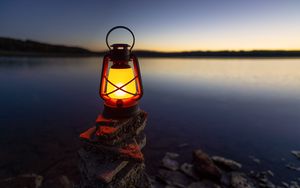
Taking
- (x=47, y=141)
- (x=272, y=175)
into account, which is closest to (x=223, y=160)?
(x=272, y=175)

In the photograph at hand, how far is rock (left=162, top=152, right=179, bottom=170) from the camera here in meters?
6.14

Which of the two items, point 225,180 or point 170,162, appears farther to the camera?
point 170,162

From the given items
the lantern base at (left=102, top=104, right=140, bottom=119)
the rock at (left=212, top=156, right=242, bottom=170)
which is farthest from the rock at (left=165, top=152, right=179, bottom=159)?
the lantern base at (left=102, top=104, right=140, bottom=119)

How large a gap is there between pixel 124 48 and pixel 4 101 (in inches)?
652

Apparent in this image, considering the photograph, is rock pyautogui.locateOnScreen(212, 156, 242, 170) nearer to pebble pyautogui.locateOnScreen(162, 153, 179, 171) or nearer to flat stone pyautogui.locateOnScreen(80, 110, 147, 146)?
pebble pyautogui.locateOnScreen(162, 153, 179, 171)

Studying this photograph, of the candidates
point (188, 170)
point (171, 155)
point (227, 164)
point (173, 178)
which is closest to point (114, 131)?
point (173, 178)

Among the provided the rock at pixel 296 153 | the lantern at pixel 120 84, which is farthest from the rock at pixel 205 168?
the lantern at pixel 120 84

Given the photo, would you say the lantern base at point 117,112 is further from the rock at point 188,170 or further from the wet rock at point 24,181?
the wet rock at point 24,181

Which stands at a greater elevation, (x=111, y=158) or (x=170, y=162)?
(x=111, y=158)

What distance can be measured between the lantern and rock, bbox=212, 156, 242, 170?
6.01 meters

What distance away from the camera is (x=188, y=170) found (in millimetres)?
5898

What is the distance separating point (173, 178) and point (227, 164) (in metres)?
2.30

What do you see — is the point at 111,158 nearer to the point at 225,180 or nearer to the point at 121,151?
the point at 121,151

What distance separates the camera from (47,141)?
25.0 feet
